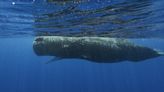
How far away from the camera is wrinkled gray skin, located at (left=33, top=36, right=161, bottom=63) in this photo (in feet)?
26.7

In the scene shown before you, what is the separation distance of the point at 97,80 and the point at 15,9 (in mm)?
157996

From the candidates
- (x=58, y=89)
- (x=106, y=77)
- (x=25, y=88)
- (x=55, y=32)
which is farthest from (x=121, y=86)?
(x=55, y=32)

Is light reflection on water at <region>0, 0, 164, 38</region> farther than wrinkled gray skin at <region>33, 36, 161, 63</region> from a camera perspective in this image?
Yes

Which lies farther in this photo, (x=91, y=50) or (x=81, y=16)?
(x=81, y=16)

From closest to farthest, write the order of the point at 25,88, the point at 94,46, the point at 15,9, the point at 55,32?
1. the point at 94,46
2. the point at 15,9
3. the point at 55,32
4. the point at 25,88

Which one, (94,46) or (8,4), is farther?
(8,4)

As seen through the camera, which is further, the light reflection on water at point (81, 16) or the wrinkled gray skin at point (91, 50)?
the light reflection on water at point (81, 16)

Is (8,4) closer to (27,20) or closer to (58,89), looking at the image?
(27,20)

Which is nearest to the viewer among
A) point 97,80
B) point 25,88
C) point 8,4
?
point 8,4

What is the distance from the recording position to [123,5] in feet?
55.0

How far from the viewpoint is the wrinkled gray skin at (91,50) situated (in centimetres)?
815

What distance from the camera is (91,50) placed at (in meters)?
8.27

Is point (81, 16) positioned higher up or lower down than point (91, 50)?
higher up

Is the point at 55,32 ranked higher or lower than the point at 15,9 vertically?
lower
